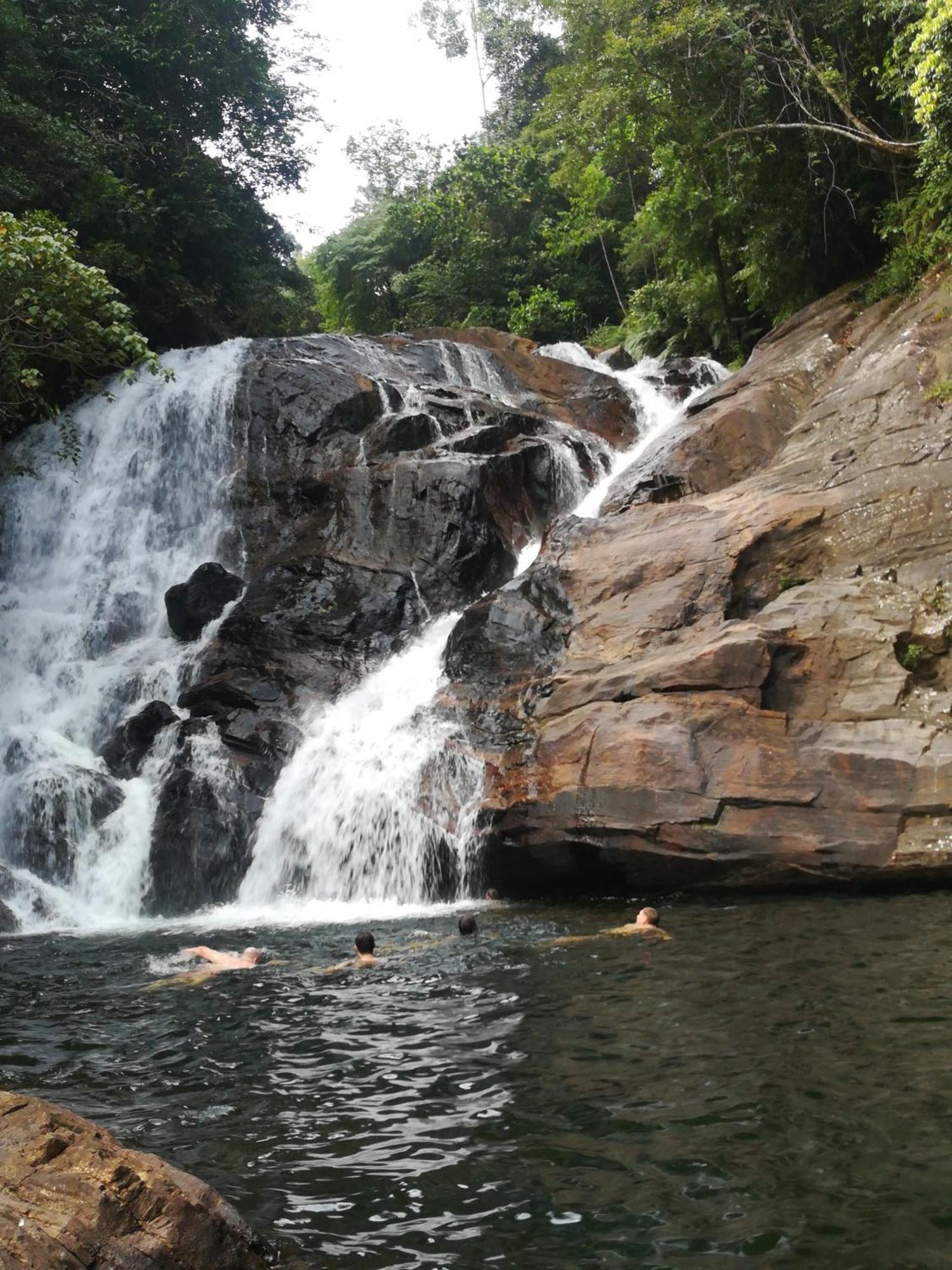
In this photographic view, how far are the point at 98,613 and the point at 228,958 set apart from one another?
11382 mm

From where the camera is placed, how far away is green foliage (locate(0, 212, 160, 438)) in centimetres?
1520

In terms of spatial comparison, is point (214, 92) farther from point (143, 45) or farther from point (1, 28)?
point (1, 28)

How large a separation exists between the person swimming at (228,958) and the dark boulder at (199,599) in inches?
358

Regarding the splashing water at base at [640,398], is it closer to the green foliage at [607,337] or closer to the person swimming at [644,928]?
the green foliage at [607,337]

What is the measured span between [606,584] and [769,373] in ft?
20.2

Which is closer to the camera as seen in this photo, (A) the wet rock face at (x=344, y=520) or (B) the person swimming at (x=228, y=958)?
(B) the person swimming at (x=228, y=958)

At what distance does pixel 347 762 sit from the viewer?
1520cm

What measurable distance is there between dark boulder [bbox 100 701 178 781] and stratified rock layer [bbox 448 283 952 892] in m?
4.87

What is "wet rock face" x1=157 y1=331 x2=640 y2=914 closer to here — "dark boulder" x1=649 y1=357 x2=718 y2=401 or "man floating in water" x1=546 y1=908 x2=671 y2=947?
"dark boulder" x1=649 y1=357 x2=718 y2=401

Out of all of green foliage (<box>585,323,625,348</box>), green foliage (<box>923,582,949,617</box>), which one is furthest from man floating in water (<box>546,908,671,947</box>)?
green foliage (<box>585,323,625,348</box>)

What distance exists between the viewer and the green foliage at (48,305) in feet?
49.9

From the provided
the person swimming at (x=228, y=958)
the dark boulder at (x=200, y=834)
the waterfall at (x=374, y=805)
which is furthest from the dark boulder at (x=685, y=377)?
the person swimming at (x=228, y=958)

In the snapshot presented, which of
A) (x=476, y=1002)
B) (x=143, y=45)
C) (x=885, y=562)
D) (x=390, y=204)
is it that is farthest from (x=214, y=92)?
(x=476, y=1002)

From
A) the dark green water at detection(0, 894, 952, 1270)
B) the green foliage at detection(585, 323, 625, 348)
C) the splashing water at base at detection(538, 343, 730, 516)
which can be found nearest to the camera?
the dark green water at detection(0, 894, 952, 1270)
